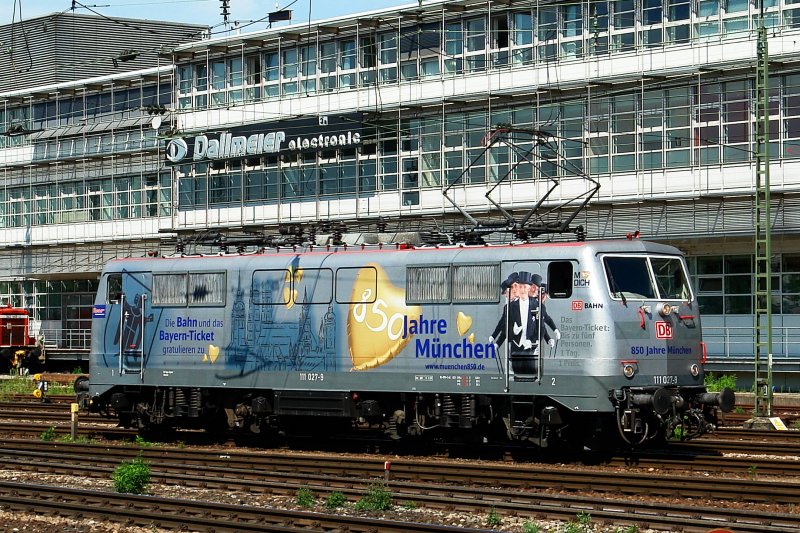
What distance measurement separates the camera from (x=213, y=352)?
24219 millimetres

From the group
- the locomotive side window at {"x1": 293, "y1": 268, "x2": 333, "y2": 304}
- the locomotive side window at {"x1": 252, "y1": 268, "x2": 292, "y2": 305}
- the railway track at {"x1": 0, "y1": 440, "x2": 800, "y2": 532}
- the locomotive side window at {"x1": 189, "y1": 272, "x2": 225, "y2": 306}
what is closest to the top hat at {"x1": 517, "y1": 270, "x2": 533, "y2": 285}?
the railway track at {"x1": 0, "y1": 440, "x2": 800, "y2": 532}

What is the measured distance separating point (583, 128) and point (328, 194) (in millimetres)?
10083

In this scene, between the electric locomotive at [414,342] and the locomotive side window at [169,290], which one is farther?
the locomotive side window at [169,290]

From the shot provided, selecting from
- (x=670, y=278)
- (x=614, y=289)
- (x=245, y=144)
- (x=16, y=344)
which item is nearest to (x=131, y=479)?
(x=614, y=289)

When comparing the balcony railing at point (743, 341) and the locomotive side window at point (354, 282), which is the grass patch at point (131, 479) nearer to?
the locomotive side window at point (354, 282)

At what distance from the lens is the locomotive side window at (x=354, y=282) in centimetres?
2231

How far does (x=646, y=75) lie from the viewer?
1414 inches

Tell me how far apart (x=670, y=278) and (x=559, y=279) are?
2030 mm

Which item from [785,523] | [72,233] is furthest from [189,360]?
[72,233]

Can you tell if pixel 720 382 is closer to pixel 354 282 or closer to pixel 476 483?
pixel 354 282

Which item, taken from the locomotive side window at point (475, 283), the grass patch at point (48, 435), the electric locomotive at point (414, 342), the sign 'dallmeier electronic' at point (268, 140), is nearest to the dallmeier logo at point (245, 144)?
the sign 'dallmeier electronic' at point (268, 140)

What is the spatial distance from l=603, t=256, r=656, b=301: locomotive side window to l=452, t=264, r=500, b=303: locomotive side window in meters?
1.99

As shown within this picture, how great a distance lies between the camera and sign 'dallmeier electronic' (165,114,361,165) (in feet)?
138

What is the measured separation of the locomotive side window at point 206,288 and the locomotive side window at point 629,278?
7.99 meters
